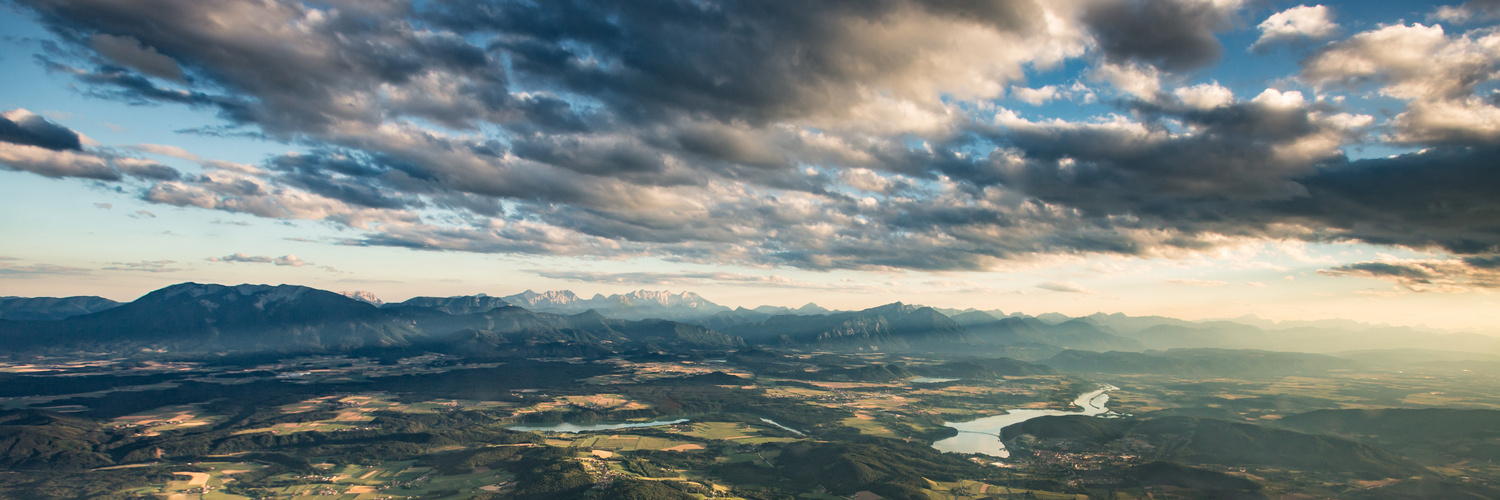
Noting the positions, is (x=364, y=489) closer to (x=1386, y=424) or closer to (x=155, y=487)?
(x=155, y=487)

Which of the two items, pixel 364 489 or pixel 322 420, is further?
pixel 322 420

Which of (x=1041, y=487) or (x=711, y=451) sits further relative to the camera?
(x=711, y=451)

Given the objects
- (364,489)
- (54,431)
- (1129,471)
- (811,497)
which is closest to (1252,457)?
(1129,471)

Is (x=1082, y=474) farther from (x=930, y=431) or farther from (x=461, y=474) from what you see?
(x=461, y=474)

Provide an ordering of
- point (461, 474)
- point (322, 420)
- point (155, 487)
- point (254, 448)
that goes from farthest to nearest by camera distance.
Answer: point (322, 420) → point (254, 448) → point (461, 474) → point (155, 487)

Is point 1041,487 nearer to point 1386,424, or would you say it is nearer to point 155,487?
point 1386,424

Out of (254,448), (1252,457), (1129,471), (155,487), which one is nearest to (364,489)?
(155,487)

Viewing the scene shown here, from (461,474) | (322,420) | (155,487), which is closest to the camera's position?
(155,487)

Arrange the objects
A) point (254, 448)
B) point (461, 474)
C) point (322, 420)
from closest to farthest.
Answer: point (461, 474), point (254, 448), point (322, 420)

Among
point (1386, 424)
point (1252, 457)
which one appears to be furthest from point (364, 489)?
point (1386, 424)
